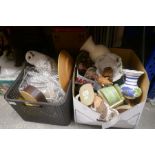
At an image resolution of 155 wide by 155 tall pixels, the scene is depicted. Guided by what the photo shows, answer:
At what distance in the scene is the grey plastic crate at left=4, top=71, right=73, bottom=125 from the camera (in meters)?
0.84

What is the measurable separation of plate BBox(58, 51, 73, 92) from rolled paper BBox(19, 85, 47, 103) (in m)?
0.11

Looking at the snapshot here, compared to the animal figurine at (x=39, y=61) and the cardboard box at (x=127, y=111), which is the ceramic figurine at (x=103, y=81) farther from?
the animal figurine at (x=39, y=61)

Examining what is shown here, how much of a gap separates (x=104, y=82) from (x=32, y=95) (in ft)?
1.11

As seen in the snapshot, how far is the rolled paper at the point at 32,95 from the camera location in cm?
84

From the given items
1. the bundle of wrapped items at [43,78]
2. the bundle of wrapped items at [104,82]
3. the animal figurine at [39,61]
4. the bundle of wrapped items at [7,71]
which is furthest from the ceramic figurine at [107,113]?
the bundle of wrapped items at [7,71]

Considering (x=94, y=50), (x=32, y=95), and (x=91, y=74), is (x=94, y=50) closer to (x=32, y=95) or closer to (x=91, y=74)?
(x=91, y=74)

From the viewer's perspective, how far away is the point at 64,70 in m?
0.89

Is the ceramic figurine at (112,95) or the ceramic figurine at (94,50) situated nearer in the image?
the ceramic figurine at (112,95)

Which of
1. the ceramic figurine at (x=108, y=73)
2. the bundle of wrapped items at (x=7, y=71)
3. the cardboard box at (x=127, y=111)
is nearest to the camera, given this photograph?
the cardboard box at (x=127, y=111)

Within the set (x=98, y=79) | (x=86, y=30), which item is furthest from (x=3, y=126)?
(x=86, y=30)
